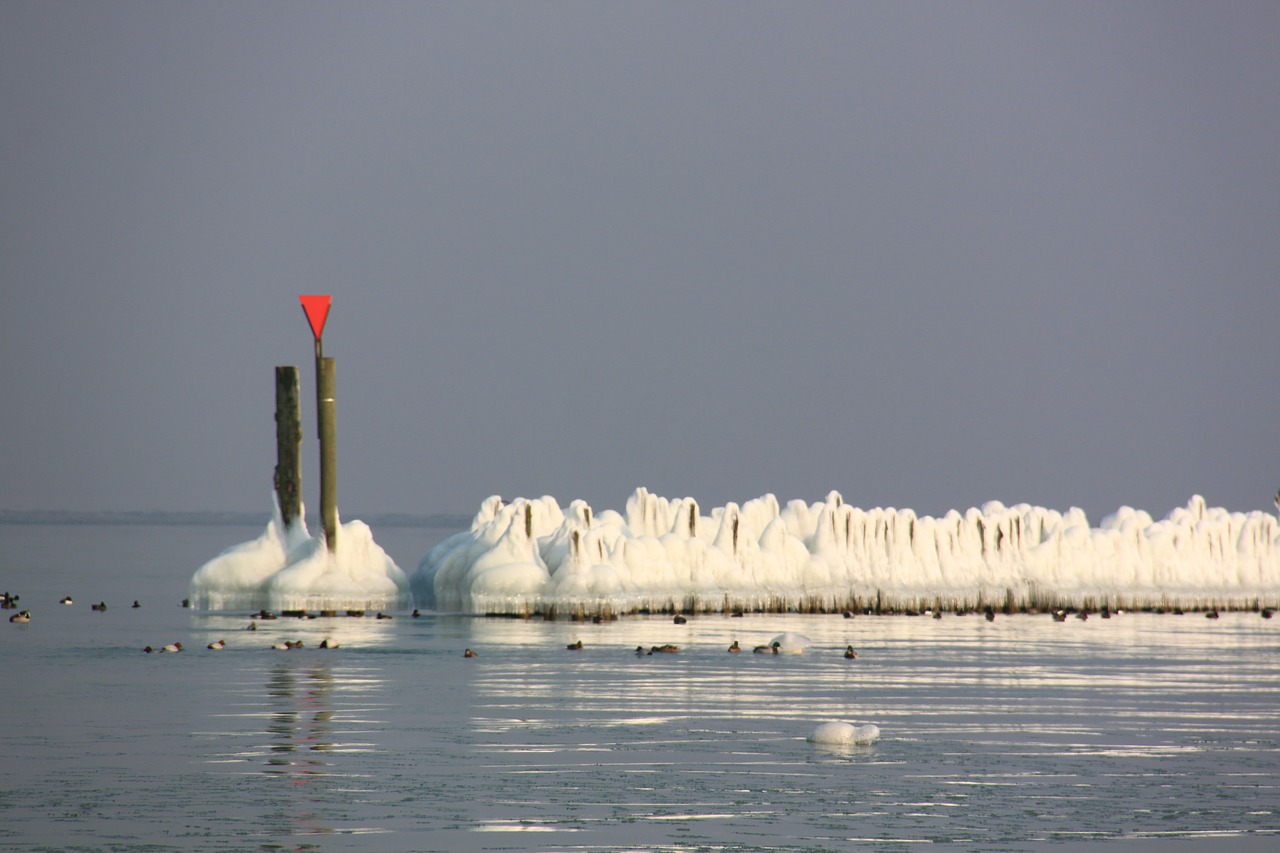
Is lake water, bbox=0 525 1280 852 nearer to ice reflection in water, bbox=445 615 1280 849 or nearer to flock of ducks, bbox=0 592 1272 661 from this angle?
ice reflection in water, bbox=445 615 1280 849

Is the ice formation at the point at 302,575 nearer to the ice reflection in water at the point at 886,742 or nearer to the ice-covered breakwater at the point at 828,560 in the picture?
the ice-covered breakwater at the point at 828,560

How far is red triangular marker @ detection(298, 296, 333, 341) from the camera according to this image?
1859 inches

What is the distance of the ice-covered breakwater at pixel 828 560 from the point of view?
44.6 meters

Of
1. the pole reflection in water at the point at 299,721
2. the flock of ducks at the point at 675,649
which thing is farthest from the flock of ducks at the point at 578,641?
the pole reflection in water at the point at 299,721

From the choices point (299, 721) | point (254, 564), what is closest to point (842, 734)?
point (299, 721)

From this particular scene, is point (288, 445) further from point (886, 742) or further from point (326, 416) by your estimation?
point (886, 742)

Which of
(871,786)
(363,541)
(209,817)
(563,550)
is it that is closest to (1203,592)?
(563,550)

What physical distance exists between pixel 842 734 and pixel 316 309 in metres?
27.2

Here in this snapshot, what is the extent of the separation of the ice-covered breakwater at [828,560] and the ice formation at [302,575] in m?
2.26

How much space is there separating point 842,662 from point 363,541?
14557mm

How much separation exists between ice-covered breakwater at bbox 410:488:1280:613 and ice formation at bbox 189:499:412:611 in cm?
226

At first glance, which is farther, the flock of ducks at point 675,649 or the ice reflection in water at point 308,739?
the flock of ducks at point 675,649

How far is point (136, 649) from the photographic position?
37.6 metres

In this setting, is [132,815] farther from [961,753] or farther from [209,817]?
[961,753]
